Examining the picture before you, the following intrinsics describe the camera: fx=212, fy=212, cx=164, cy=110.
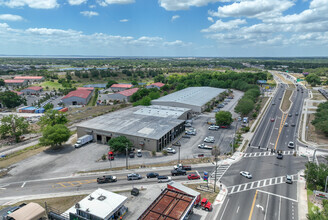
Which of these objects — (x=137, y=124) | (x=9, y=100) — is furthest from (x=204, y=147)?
(x=9, y=100)

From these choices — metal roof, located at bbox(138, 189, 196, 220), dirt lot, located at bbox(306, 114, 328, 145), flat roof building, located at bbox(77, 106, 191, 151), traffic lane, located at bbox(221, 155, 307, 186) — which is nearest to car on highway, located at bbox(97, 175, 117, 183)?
metal roof, located at bbox(138, 189, 196, 220)

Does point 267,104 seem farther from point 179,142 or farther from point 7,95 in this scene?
point 7,95

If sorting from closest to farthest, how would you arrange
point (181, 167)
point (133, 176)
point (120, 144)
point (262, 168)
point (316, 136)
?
point (133, 176) → point (181, 167) → point (262, 168) → point (120, 144) → point (316, 136)

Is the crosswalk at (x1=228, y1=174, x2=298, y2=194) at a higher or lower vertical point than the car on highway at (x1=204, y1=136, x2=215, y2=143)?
lower

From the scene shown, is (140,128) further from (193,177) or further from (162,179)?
(193,177)

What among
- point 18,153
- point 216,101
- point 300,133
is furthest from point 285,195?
point 216,101

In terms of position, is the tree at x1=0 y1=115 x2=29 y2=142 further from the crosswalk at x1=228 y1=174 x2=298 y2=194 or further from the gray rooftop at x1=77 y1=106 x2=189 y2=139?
the crosswalk at x1=228 y1=174 x2=298 y2=194

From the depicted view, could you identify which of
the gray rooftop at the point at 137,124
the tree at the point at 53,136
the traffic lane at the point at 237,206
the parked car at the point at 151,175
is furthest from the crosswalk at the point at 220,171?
the tree at the point at 53,136

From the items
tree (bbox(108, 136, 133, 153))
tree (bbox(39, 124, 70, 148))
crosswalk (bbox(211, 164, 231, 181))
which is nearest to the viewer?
crosswalk (bbox(211, 164, 231, 181))
